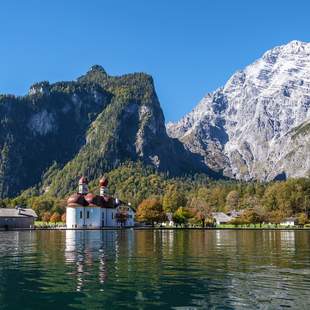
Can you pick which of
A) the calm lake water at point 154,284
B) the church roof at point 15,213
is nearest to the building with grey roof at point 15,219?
the church roof at point 15,213

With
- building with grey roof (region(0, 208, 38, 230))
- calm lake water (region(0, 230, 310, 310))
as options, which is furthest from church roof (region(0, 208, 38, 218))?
calm lake water (region(0, 230, 310, 310))

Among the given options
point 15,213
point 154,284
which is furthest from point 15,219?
point 154,284

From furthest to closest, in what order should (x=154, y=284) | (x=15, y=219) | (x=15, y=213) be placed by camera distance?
(x=15, y=213) < (x=15, y=219) < (x=154, y=284)

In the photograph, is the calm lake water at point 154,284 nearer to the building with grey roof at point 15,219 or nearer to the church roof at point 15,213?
the building with grey roof at point 15,219

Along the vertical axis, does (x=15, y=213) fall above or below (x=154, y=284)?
above

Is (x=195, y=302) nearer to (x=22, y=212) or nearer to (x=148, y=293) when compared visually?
(x=148, y=293)

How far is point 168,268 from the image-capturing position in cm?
4172

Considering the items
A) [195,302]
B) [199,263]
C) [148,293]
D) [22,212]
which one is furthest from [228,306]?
[22,212]

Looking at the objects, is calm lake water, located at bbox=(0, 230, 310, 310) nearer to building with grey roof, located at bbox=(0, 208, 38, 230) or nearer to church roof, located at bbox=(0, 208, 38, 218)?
building with grey roof, located at bbox=(0, 208, 38, 230)

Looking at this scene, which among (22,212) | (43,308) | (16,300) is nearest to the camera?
(43,308)

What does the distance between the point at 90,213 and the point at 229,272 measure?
6313 inches

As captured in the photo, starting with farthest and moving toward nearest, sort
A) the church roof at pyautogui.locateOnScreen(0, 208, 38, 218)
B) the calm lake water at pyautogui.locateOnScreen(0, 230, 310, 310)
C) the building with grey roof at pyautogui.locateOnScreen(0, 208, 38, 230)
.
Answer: the church roof at pyautogui.locateOnScreen(0, 208, 38, 218)
the building with grey roof at pyautogui.locateOnScreen(0, 208, 38, 230)
the calm lake water at pyautogui.locateOnScreen(0, 230, 310, 310)

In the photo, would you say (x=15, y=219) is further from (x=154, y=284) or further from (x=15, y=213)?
(x=154, y=284)

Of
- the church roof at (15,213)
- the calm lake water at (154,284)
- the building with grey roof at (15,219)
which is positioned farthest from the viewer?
the church roof at (15,213)
